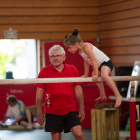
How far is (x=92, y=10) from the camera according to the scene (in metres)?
7.03

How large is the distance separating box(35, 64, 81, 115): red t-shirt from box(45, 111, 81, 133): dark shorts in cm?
4

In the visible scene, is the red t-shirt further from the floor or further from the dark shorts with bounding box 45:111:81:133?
the floor

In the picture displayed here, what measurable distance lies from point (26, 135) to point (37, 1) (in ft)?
12.0

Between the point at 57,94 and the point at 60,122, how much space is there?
0.29 meters

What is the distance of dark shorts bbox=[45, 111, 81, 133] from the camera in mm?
2615

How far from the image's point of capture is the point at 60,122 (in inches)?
104

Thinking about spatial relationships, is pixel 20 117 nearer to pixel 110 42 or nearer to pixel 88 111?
pixel 88 111

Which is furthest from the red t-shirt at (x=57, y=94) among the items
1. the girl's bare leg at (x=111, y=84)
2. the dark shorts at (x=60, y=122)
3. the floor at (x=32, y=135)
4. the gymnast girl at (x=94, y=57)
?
the floor at (x=32, y=135)

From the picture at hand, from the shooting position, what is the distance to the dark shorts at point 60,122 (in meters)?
2.62

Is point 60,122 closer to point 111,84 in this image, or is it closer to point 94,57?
point 111,84

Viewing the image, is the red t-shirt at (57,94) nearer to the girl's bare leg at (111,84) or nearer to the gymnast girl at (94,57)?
the gymnast girl at (94,57)

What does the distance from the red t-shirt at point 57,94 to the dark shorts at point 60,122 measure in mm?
42

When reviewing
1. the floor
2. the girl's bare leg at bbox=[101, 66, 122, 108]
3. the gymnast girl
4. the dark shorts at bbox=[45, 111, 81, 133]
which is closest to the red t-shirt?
the dark shorts at bbox=[45, 111, 81, 133]

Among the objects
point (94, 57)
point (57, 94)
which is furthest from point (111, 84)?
point (57, 94)
